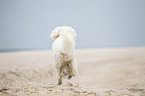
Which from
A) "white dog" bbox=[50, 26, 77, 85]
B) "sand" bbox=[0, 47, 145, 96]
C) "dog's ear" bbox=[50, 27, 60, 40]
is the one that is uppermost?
"dog's ear" bbox=[50, 27, 60, 40]

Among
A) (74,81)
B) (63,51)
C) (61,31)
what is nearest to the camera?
(63,51)

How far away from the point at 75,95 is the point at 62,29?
1.86m

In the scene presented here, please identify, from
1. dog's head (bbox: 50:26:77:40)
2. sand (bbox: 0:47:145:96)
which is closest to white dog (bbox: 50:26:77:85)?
dog's head (bbox: 50:26:77:40)

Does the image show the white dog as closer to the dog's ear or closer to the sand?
the dog's ear

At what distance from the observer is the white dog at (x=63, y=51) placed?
3.88 m

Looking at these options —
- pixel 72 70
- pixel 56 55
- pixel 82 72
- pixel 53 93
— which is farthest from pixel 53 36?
pixel 82 72

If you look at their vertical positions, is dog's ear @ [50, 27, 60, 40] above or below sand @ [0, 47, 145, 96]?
above

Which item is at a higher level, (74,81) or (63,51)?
(63,51)

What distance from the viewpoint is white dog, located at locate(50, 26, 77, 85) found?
3879mm

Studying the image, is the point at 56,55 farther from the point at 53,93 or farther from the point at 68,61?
the point at 53,93

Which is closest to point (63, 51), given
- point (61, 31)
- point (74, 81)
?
point (61, 31)

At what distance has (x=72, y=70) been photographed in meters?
4.12

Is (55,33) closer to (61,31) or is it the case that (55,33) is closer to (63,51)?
(61,31)

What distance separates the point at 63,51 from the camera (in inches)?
152
